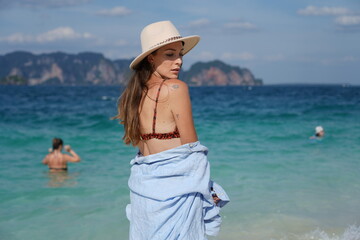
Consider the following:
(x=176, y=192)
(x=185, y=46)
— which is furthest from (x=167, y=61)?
(x=176, y=192)

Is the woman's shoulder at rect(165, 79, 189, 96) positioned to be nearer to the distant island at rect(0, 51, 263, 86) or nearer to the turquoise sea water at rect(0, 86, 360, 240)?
the turquoise sea water at rect(0, 86, 360, 240)

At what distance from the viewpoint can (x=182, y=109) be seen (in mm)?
2426

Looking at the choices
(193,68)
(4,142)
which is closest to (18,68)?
(193,68)

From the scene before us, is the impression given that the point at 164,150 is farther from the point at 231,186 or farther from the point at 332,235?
the point at 231,186

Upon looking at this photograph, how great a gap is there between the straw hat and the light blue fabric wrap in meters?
0.60

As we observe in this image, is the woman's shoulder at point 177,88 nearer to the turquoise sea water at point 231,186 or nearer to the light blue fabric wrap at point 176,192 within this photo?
the light blue fabric wrap at point 176,192

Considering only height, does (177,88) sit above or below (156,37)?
below

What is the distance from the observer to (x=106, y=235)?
5176 millimetres

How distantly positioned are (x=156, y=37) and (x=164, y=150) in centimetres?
66

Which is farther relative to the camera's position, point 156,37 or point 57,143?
point 57,143

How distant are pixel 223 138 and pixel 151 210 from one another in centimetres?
1089

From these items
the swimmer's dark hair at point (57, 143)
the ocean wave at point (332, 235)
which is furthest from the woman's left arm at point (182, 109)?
the swimmer's dark hair at point (57, 143)

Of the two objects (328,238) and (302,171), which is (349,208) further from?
(302,171)

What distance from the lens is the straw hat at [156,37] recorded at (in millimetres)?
2584
